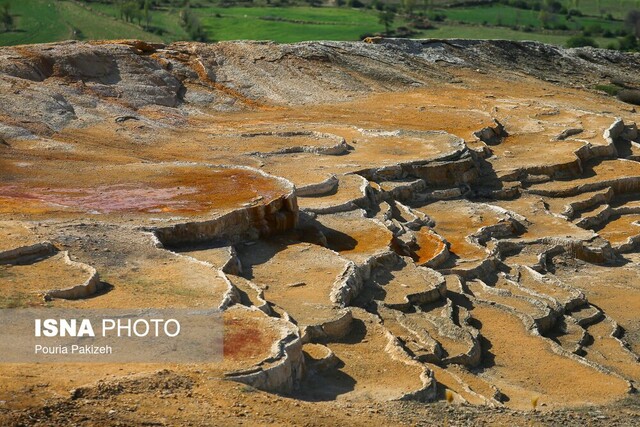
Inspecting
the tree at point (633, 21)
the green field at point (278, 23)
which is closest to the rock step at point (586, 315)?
the green field at point (278, 23)

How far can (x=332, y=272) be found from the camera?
2142 cm

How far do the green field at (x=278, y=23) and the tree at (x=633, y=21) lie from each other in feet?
2.23

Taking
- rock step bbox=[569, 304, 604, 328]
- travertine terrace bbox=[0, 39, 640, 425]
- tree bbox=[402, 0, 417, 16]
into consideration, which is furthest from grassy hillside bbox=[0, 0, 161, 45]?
rock step bbox=[569, 304, 604, 328]

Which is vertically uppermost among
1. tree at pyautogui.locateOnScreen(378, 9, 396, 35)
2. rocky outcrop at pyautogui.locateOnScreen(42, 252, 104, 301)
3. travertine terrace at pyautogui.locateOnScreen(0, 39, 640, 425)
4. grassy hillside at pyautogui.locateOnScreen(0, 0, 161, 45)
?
rocky outcrop at pyautogui.locateOnScreen(42, 252, 104, 301)

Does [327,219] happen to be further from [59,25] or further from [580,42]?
[580,42]

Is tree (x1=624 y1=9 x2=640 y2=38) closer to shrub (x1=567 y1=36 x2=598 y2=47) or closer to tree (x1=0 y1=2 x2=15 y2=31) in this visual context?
shrub (x1=567 y1=36 x2=598 y2=47)

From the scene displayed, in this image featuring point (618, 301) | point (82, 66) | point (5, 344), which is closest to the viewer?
point (5, 344)

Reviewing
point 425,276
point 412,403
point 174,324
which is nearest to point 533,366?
point 425,276

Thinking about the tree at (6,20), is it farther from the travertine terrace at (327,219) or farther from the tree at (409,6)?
the tree at (409,6)

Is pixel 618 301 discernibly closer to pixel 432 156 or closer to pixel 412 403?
pixel 432 156

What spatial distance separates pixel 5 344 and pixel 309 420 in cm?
384

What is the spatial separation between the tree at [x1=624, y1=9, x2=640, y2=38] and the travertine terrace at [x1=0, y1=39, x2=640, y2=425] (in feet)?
88.0

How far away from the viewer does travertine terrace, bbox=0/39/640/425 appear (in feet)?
54.9

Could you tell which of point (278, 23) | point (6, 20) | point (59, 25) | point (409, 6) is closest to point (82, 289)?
point (59, 25)
